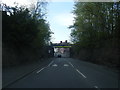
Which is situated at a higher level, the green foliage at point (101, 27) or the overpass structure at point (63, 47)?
the green foliage at point (101, 27)

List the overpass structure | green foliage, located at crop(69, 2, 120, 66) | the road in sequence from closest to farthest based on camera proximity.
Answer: the road, green foliage, located at crop(69, 2, 120, 66), the overpass structure

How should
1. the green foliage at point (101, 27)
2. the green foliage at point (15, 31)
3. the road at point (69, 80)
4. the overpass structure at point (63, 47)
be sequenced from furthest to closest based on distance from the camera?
the overpass structure at point (63, 47) → the green foliage at point (101, 27) → the green foliage at point (15, 31) → the road at point (69, 80)

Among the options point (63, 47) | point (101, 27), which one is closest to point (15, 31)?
point (101, 27)

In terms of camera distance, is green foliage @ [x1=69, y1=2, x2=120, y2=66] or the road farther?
green foliage @ [x1=69, y1=2, x2=120, y2=66]

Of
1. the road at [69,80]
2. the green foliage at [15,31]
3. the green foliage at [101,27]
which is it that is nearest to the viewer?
the road at [69,80]

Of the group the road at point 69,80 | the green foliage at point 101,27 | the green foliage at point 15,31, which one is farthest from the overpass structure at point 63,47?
the road at point 69,80

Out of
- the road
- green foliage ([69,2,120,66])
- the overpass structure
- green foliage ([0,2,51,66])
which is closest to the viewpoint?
the road

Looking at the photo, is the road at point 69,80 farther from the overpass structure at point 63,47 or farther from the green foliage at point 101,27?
the overpass structure at point 63,47

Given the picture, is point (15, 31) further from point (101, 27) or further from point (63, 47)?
point (63, 47)

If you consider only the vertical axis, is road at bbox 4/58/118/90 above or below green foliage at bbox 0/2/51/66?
below

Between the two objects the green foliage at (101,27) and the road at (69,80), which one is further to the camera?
the green foliage at (101,27)

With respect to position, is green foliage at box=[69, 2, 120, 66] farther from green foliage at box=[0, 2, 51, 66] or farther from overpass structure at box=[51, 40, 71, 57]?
overpass structure at box=[51, 40, 71, 57]

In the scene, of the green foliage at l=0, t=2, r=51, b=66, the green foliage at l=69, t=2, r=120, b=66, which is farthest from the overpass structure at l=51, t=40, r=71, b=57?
the green foliage at l=0, t=2, r=51, b=66

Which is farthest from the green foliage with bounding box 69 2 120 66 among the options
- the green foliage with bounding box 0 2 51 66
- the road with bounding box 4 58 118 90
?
the green foliage with bounding box 0 2 51 66
